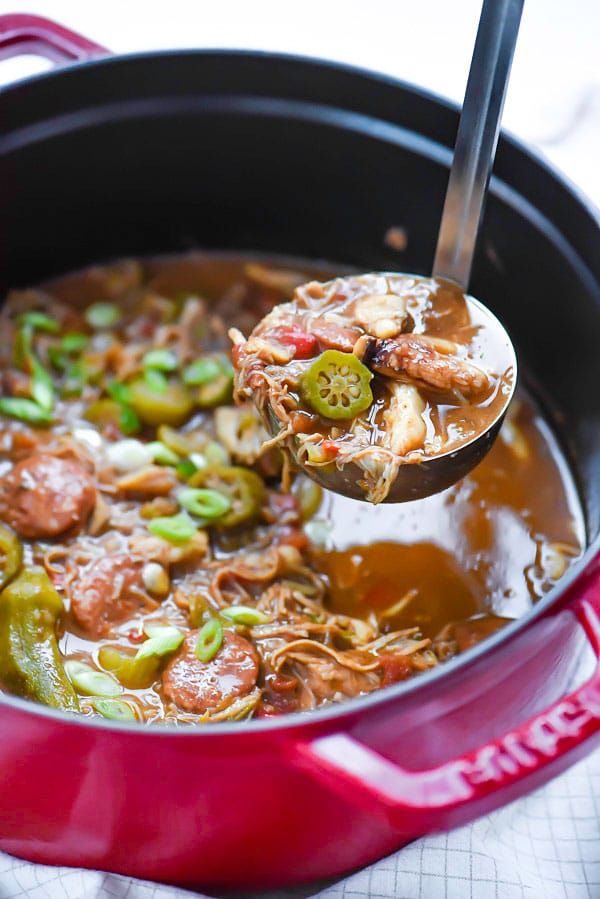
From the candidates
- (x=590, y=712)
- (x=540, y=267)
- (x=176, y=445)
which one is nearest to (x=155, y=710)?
(x=176, y=445)

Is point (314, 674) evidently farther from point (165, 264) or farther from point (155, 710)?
point (165, 264)

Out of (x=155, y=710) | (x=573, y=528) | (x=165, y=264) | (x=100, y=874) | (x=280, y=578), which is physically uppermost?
(x=165, y=264)

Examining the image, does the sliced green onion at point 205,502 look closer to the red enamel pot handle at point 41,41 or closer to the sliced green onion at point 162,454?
the sliced green onion at point 162,454

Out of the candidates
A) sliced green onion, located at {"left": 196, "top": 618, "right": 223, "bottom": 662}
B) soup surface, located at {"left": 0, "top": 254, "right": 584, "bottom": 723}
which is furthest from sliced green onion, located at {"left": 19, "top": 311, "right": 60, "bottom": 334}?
sliced green onion, located at {"left": 196, "top": 618, "right": 223, "bottom": 662}

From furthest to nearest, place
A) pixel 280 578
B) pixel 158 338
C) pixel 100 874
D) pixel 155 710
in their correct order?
pixel 158 338, pixel 280 578, pixel 155 710, pixel 100 874

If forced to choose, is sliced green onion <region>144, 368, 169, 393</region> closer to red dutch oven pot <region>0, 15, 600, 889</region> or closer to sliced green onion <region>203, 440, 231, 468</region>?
sliced green onion <region>203, 440, 231, 468</region>

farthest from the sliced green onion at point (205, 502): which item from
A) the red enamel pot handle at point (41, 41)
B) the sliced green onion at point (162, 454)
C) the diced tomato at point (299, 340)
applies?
the red enamel pot handle at point (41, 41)
